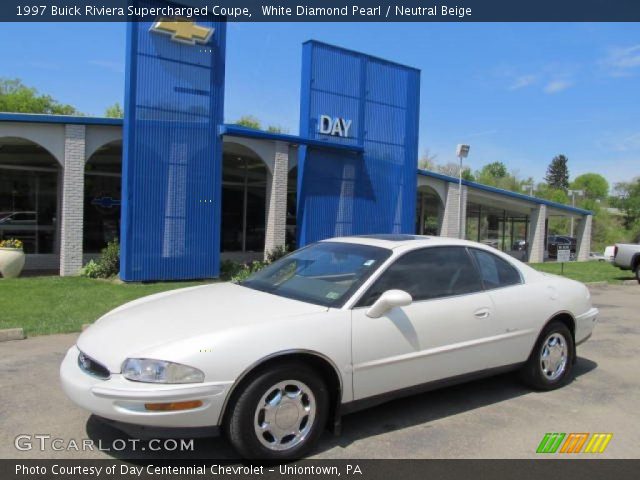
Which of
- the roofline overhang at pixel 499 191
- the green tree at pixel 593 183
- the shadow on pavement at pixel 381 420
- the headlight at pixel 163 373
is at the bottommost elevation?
the shadow on pavement at pixel 381 420

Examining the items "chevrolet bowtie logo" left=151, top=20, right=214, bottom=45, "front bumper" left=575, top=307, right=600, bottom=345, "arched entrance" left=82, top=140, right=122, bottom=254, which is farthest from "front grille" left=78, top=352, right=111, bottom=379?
"arched entrance" left=82, top=140, right=122, bottom=254

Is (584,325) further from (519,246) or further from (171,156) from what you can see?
(519,246)

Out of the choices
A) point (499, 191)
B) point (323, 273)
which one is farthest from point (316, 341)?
point (499, 191)

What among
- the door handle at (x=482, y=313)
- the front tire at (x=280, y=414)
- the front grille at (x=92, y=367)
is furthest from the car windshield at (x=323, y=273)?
the front grille at (x=92, y=367)

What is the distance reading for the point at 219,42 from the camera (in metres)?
13.9

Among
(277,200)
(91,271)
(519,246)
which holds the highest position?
(277,200)

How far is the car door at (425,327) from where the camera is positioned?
4.10 m

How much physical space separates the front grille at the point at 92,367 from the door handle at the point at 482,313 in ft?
9.59

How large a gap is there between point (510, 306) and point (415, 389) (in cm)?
131

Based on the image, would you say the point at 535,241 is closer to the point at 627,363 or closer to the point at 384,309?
the point at 627,363

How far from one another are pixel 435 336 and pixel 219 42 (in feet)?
37.5

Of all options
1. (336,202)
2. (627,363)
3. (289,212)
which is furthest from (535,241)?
(627,363)

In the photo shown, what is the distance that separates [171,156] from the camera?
13.2 m

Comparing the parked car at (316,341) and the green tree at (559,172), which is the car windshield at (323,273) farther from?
the green tree at (559,172)
